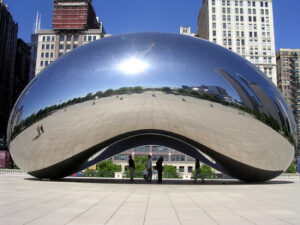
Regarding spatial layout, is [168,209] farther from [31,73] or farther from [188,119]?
[31,73]

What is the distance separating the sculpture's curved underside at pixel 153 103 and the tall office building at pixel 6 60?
87.4 metres

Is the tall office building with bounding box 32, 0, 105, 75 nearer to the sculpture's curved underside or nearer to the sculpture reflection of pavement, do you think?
the sculpture's curved underside

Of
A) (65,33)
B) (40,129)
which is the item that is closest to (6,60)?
(65,33)

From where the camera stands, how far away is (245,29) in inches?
3664

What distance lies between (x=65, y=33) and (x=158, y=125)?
102 meters

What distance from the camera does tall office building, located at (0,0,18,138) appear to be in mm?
90812

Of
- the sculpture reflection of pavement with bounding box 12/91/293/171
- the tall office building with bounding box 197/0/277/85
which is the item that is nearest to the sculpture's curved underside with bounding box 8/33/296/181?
the sculpture reflection of pavement with bounding box 12/91/293/171

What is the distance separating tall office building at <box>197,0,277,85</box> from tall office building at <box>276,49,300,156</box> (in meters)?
21.7

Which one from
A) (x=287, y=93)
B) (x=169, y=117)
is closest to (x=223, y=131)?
(x=169, y=117)

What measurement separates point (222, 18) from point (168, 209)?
317 ft

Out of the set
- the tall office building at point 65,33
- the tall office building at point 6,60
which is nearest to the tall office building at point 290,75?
the tall office building at point 65,33

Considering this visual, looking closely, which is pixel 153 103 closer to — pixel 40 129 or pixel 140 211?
pixel 40 129

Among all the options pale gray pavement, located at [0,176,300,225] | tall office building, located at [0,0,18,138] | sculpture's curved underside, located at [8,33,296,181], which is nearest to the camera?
pale gray pavement, located at [0,176,300,225]

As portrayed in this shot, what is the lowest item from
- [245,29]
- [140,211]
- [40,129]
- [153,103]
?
[140,211]
